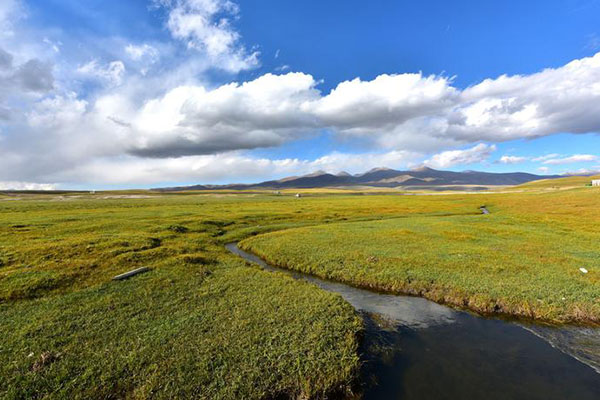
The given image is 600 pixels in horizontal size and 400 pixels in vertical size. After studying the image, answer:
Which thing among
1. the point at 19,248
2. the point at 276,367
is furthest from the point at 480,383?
the point at 19,248

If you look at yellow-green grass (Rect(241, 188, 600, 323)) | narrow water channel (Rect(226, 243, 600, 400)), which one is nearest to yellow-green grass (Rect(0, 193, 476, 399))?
narrow water channel (Rect(226, 243, 600, 400))

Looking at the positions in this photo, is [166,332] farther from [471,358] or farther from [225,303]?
[471,358]

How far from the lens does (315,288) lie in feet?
68.2

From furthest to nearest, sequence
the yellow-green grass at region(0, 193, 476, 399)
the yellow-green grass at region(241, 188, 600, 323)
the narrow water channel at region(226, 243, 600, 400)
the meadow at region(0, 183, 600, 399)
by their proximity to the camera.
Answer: the yellow-green grass at region(241, 188, 600, 323) → the narrow water channel at region(226, 243, 600, 400) → the meadow at region(0, 183, 600, 399) → the yellow-green grass at region(0, 193, 476, 399)

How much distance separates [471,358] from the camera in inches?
537

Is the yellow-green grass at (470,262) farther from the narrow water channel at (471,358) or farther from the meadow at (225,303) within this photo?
the narrow water channel at (471,358)

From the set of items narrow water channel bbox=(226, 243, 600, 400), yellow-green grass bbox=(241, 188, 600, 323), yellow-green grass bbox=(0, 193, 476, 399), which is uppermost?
yellow-green grass bbox=(0, 193, 476, 399)

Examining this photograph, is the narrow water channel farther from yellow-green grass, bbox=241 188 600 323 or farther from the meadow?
yellow-green grass, bbox=241 188 600 323

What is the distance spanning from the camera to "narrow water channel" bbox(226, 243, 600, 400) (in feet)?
38.0

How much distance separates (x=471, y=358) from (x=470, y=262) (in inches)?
573

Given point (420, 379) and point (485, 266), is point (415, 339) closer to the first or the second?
point (420, 379)

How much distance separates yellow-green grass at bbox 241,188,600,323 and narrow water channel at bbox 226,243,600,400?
2.17m

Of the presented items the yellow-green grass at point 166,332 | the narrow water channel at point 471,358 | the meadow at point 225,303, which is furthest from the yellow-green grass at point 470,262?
the yellow-green grass at point 166,332

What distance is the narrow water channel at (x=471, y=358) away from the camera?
11.6 metres
